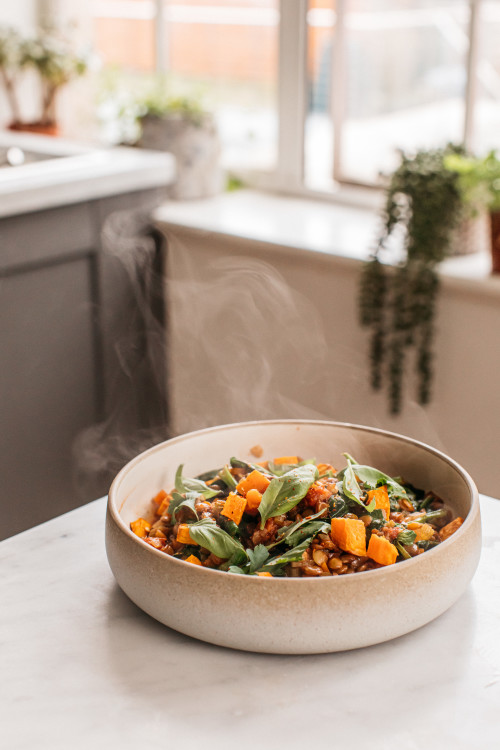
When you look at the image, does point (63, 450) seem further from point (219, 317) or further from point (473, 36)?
point (473, 36)

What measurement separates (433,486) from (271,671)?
0.32 meters

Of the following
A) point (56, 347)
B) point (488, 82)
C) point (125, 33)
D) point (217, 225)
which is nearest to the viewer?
point (56, 347)

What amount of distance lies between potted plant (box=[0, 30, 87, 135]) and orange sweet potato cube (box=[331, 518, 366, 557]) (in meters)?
2.58

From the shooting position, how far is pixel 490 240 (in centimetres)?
209

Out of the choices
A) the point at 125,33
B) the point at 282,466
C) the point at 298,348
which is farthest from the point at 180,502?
the point at 125,33

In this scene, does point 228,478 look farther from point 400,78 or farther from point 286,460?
point 400,78

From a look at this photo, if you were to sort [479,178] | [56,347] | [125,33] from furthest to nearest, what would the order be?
[125,33] < [56,347] < [479,178]

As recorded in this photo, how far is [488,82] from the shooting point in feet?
7.90

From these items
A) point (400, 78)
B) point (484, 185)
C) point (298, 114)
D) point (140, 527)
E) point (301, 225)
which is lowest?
point (140, 527)

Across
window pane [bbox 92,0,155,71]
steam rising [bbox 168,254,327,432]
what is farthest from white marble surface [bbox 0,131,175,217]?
window pane [bbox 92,0,155,71]

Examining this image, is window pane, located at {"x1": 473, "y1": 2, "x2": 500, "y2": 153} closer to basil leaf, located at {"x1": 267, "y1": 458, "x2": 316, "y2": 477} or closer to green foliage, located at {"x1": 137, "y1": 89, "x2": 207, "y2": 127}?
green foliage, located at {"x1": 137, "y1": 89, "x2": 207, "y2": 127}

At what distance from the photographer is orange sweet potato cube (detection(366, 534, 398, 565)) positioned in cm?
85

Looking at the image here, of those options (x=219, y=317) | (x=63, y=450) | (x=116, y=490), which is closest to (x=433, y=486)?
(x=116, y=490)

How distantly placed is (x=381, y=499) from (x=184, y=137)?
209cm
